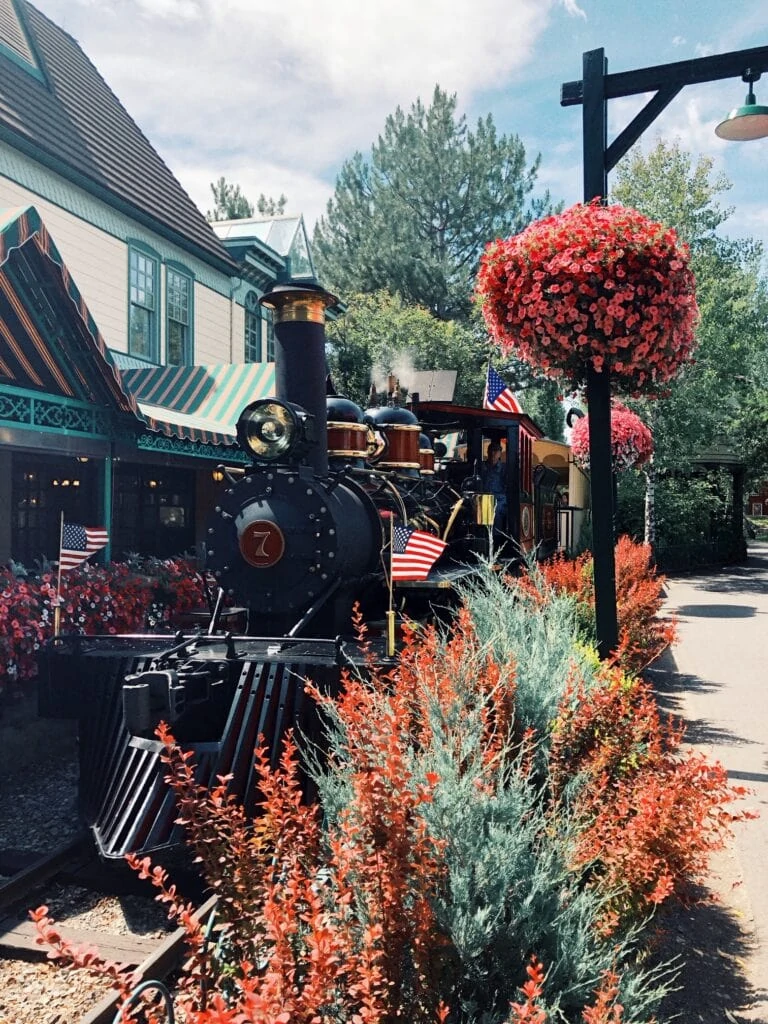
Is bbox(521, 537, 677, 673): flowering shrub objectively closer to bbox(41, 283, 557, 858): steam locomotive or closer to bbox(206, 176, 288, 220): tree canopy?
bbox(41, 283, 557, 858): steam locomotive

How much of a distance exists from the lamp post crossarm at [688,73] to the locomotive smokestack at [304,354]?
2.68 meters

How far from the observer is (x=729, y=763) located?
6.08m

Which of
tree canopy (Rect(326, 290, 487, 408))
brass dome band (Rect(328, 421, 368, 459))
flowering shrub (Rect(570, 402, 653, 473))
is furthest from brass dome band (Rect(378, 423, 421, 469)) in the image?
tree canopy (Rect(326, 290, 487, 408))

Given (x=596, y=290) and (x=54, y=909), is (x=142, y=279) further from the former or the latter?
(x=54, y=909)

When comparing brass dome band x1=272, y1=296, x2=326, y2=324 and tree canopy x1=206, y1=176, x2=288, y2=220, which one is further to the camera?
tree canopy x1=206, y1=176, x2=288, y2=220

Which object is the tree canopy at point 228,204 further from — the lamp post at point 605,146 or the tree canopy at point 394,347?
the lamp post at point 605,146

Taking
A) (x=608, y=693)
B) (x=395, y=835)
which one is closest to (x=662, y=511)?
(x=608, y=693)

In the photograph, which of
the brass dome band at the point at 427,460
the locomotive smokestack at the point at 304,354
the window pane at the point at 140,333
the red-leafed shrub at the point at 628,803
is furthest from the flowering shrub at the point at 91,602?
the window pane at the point at 140,333

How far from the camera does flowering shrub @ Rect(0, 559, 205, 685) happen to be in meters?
6.35

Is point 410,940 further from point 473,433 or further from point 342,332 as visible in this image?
point 342,332

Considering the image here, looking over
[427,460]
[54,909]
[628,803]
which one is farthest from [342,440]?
[628,803]

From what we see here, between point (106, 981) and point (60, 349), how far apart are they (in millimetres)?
6063

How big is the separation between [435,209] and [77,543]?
30880mm

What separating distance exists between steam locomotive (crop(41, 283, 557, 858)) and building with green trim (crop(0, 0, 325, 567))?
287 cm
